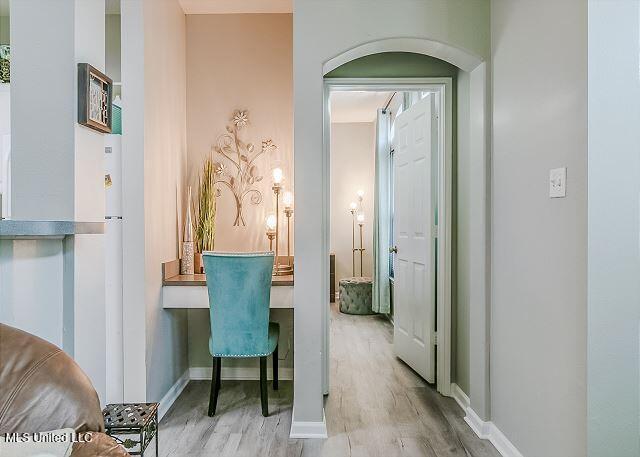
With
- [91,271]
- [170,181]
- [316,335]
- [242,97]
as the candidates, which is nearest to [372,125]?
[242,97]

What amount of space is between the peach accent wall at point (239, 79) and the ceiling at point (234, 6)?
5 centimetres

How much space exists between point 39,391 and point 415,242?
289cm

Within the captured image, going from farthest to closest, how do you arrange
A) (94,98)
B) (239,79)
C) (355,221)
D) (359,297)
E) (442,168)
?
(355,221), (359,297), (239,79), (442,168), (94,98)

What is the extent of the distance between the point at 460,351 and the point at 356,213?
4301 mm

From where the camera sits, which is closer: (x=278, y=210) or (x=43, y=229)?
(x=43, y=229)

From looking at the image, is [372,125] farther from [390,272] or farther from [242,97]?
[242,97]

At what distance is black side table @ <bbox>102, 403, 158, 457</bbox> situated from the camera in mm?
1560

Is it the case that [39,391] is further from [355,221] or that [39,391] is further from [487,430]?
[355,221]

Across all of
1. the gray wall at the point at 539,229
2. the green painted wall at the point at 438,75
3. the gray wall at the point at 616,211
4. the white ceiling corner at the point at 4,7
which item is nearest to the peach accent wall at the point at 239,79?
the green painted wall at the point at 438,75

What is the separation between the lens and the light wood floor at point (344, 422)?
7.74 ft

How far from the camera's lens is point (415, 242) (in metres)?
3.58

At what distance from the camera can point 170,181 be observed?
10.1ft

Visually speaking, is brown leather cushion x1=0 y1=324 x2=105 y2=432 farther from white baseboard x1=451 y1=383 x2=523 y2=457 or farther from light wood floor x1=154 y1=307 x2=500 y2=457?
white baseboard x1=451 y1=383 x2=523 y2=457

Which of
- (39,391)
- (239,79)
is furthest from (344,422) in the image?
(239,79)
